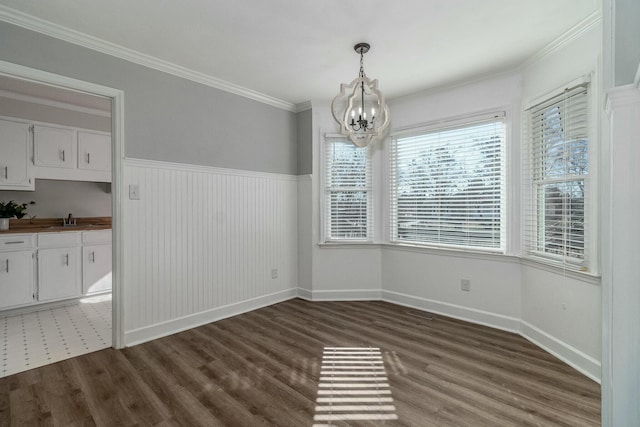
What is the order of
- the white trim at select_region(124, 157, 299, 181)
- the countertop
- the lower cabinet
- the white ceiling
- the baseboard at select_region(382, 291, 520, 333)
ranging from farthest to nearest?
1. the countertop
2. the lower cabinet
3. the baseboard at select_region(382, 291, 520, 333)
4. the white trim at select_region(124, 157, 299, 181)
5. the white ceiling

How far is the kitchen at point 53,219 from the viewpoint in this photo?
3.54m

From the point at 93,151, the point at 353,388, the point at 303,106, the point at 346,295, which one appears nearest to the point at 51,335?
→ the point at 93,151

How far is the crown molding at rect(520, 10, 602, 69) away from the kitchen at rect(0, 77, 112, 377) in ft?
15.8

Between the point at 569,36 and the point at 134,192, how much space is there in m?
3.95

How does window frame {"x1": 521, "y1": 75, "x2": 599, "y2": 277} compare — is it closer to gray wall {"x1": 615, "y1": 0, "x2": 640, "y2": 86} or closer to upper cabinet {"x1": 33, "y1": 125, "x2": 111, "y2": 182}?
gray wall {"x1": 615, "y1": 0, "x2": 640, "y2": 86}

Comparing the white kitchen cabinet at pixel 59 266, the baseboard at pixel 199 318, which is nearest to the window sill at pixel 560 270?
the baseboard at pixel 199 318

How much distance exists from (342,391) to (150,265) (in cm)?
212

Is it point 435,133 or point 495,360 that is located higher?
point 435,133

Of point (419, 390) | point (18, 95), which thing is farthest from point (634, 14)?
point (18, 95)

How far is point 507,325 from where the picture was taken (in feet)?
10.6

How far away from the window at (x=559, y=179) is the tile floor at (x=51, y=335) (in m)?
4.15

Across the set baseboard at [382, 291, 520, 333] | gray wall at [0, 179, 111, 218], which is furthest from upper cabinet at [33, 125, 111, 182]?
baseboard at [382, 291, 520, 333]

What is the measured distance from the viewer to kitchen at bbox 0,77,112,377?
3537 millimetres

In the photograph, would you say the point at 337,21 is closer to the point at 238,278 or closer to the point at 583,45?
the point at 583,45
